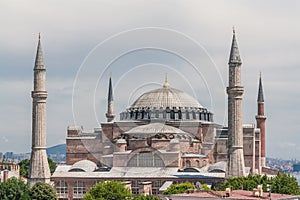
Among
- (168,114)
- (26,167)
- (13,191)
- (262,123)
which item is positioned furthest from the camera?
(26,167)

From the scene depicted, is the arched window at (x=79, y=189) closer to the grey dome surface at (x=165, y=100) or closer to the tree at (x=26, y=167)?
the grey dome surface at (x=165, y=100)

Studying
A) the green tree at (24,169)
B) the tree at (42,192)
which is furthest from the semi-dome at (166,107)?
the green tree at (24,169)

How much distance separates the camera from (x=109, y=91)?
8594cm

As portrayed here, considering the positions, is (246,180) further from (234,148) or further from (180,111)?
(180,111)

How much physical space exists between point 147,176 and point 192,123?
9420 mm

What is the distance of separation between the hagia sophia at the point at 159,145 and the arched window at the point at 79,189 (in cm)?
7

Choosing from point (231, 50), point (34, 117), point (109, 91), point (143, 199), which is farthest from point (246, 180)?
point (109, 91)

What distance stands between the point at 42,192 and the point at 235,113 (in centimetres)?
1565

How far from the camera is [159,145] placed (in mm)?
71125

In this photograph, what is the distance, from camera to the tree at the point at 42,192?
61.6m

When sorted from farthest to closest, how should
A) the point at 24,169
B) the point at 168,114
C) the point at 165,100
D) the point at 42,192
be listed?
the point at 24,169, the point at 165,100, the point at 168,114, the point at 42,192

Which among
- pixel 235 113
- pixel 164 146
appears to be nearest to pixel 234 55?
pixel 235 113

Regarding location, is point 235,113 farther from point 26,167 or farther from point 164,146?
point 26,167

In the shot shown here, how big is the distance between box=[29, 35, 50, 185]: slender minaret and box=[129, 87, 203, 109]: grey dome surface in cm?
1088
